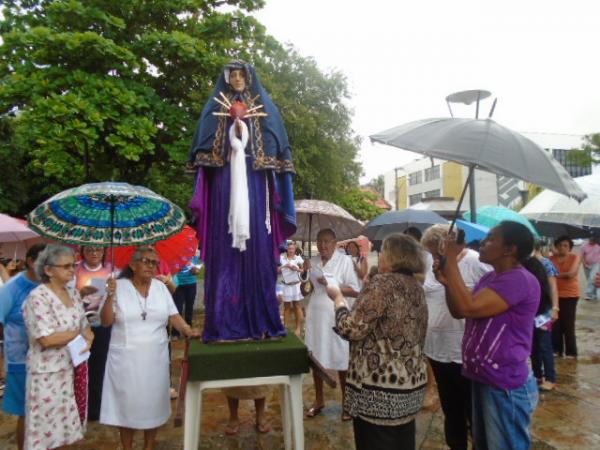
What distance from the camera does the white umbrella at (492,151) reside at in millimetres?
2558

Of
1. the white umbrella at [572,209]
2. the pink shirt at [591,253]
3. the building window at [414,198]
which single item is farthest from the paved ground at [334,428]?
the building window at [414,198]

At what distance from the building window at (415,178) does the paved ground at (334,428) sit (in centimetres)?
5254

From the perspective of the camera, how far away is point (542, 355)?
5.47 metres

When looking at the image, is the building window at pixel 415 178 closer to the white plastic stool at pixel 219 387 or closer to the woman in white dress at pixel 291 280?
the woman in white dress at pixel 291 280

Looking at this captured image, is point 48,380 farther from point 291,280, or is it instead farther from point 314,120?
point 314,120

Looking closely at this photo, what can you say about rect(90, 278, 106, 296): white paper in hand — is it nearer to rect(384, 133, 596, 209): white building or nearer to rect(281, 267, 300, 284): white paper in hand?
rect(281, 267, 300, 284): white paper in hand

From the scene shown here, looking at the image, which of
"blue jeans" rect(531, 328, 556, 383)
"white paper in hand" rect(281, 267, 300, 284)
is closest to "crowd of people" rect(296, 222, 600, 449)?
"blue jeans" rect(531, 328, 556, 383)

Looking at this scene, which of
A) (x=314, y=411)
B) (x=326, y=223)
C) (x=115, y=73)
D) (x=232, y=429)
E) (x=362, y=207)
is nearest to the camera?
(x=232, y=429)

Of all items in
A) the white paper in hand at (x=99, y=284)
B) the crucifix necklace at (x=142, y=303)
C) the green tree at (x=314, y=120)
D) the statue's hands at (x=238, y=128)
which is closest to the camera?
the crucifix necklace at (x=142, y=303)

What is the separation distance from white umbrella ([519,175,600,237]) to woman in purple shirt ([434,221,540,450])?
13.3 feet

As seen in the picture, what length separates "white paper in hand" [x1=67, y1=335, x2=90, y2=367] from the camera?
3.33 meters

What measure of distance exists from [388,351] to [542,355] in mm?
3762

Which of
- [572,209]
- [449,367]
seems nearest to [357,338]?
[449,367]

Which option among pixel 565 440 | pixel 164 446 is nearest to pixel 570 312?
pixel 565 440
